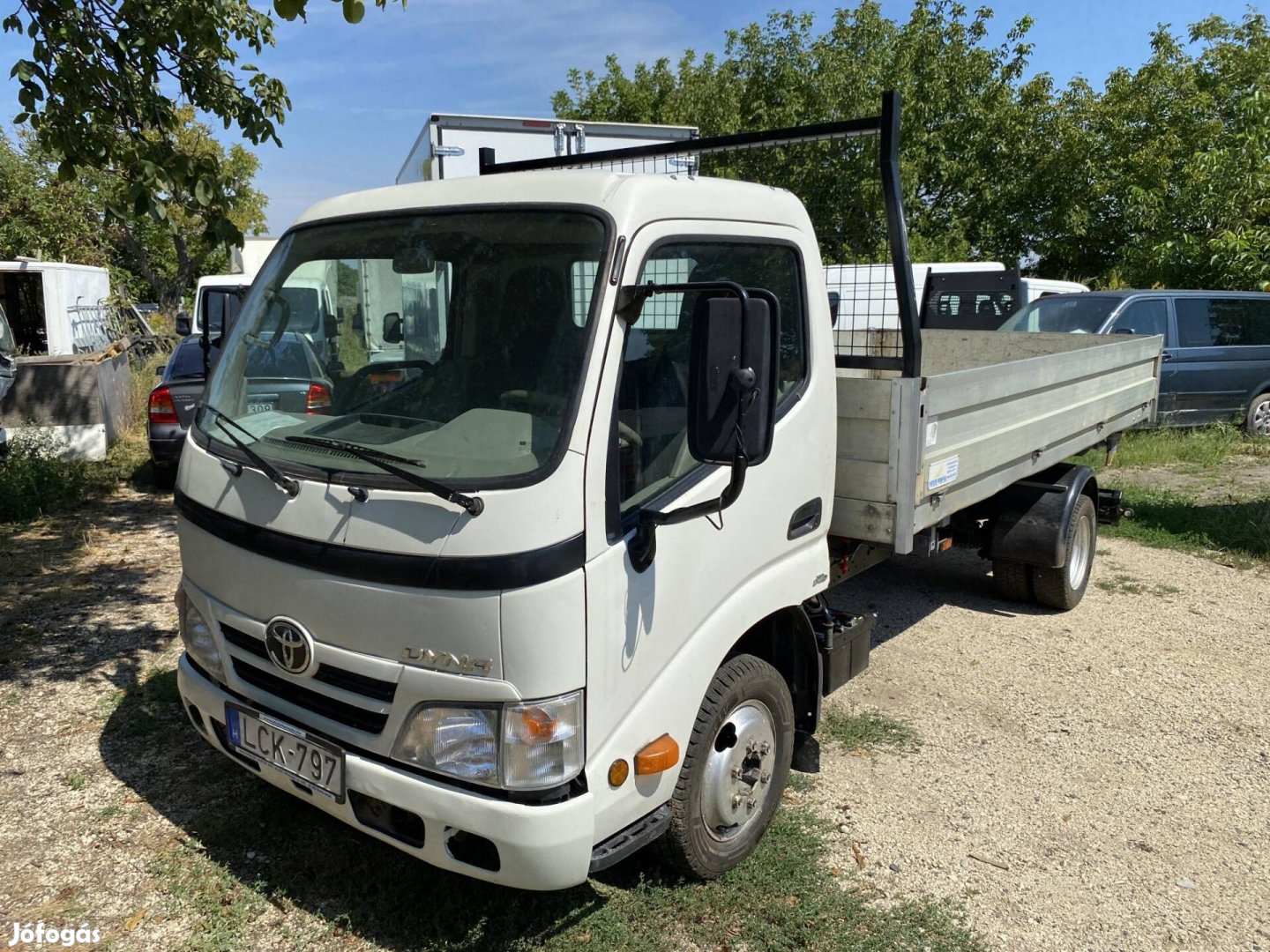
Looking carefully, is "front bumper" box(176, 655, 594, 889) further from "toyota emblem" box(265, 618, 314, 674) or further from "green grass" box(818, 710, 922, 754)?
"green grass" box(818, 710, 922, 754)

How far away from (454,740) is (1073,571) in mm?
4822

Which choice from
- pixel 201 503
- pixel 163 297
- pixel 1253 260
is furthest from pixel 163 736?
pixel 163 297

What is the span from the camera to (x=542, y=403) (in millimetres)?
2502

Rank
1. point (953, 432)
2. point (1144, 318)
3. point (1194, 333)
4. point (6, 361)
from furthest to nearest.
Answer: point (1194, 333), point (1144, 318), point (6, 361), point (953, 432)

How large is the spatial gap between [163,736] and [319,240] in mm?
2523

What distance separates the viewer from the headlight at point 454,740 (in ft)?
7.93

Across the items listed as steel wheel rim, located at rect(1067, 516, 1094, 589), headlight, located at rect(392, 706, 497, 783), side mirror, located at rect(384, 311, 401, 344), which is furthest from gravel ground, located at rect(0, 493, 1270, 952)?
side mirror, located at rect(384, 311, 401, 344)

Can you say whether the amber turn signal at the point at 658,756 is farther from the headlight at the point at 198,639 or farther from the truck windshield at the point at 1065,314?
the truck windshield at the point at 1065,314

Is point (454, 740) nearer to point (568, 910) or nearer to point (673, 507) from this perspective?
point (673, 507)

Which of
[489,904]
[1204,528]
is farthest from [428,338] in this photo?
[1204,528]

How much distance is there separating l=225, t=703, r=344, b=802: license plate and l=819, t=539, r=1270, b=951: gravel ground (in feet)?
6.25

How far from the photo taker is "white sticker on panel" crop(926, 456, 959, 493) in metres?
3.80

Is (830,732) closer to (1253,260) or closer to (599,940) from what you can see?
(599,940)

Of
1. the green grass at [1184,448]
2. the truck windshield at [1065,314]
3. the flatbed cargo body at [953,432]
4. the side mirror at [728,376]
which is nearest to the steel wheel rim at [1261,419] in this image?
the green grass at [1184,448]
